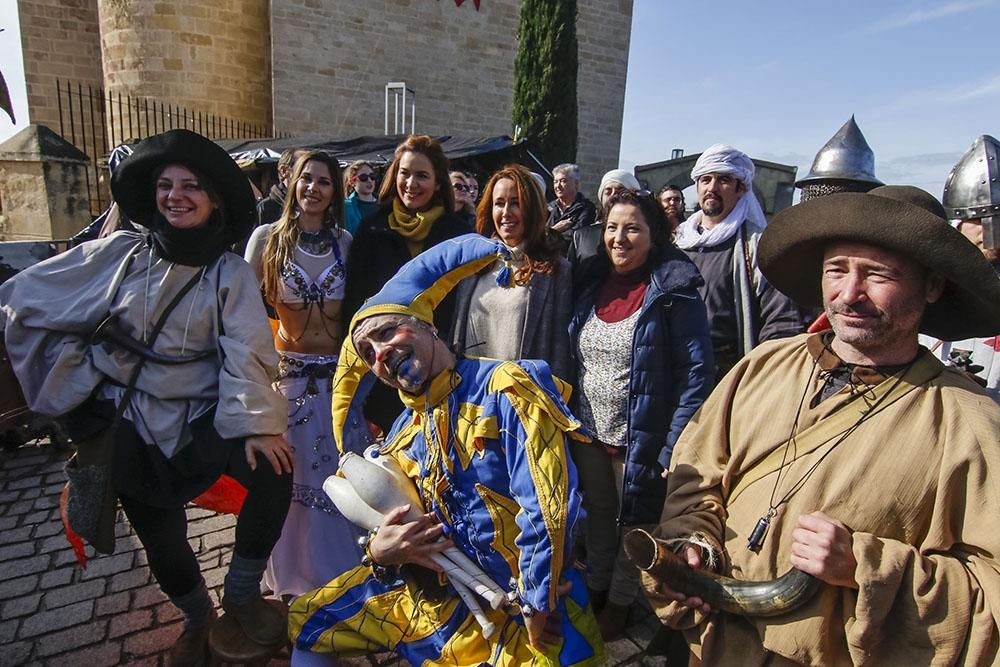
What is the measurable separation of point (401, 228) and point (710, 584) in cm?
228

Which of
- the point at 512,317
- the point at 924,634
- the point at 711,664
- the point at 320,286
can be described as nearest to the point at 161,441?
the point at 320,286

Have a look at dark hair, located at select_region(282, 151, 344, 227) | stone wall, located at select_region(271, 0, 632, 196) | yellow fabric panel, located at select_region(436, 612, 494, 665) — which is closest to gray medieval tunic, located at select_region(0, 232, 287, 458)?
dark hair, located at select_region(282, 151, 344, 227)

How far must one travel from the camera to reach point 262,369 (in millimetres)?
2174

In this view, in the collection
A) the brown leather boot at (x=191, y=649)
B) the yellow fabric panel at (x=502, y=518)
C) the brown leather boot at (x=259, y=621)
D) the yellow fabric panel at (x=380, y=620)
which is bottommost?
the brown leather boot at (x=191, y=649)

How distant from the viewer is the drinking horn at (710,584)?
144 centimetres

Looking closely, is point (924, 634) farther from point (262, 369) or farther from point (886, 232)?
point (262, 369)

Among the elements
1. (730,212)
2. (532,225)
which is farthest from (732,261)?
(532,225)

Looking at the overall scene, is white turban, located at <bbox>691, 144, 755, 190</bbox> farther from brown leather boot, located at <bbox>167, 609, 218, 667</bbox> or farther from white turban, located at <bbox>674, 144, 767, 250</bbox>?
brown leather boot, located at <bbox>167, 609, 218, 667</bbox>

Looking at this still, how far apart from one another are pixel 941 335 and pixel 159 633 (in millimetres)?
3200

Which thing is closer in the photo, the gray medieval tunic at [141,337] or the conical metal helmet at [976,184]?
the gray medieval tunic at [141,337]

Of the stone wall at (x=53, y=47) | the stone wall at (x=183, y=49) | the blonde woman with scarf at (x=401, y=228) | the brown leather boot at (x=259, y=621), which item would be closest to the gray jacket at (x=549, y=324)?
the blonde woman with scarf at (x=401, y=228)

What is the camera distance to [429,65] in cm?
1419

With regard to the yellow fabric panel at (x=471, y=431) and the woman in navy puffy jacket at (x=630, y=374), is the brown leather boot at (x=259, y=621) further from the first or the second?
the woman in navy puffy jacket at (x=630, y=374)

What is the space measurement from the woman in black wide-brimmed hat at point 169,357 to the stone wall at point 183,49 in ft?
40.4
